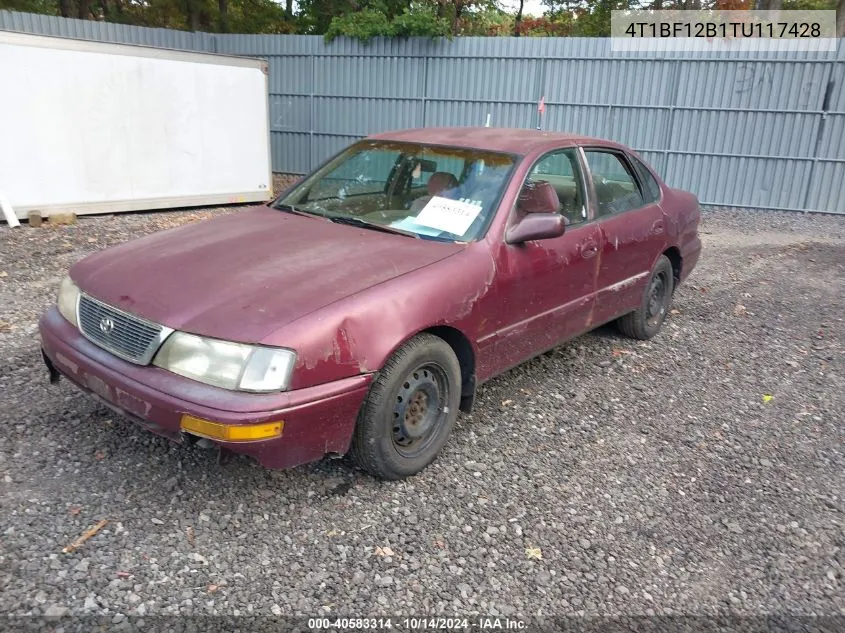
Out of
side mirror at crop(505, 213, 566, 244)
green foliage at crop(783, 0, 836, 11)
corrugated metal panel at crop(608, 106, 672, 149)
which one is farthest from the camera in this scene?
green foliage at crop(783, 0, 836, 11)

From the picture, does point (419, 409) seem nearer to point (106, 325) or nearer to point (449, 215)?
point (449, 215)

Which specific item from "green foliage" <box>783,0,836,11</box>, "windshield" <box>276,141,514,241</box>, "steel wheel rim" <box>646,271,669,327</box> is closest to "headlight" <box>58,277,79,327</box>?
"windshield" <box>276,141,514,241</box>

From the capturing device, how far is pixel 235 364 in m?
2.61

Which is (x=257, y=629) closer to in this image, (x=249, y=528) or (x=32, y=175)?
(x=249, y=528)

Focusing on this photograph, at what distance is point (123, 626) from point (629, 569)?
1907 millimetres

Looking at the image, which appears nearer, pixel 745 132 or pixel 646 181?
pixel 646 181

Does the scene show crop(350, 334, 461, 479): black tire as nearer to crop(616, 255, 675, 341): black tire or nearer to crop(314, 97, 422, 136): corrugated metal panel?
crop(616, 255, 675, 341): black tire

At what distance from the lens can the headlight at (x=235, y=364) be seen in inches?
102

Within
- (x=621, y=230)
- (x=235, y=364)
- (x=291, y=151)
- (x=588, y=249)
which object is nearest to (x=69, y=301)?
(x=235, y=364)

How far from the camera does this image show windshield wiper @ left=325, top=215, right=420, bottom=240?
3.59 meters

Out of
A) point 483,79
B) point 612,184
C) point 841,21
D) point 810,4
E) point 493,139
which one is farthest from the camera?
point 810,4

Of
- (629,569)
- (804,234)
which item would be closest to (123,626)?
(629,569)

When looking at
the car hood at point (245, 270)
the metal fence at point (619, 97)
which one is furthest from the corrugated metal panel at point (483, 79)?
the car hood at point (245, 270)

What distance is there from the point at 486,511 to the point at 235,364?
4.32 feet
